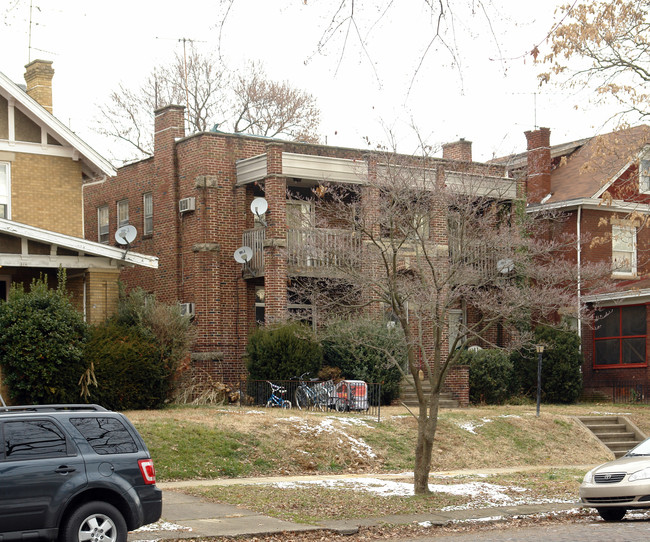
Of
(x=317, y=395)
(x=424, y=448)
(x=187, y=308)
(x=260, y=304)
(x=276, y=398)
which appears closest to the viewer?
(x=424, y=448)

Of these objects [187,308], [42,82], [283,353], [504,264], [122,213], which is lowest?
[283,353]

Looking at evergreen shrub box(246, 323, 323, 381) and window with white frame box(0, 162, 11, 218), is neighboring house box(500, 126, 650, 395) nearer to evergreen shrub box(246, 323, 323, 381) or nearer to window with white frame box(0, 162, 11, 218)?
evergreen shrub box(246, 323, 323, 381)

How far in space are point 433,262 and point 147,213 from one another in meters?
12.3

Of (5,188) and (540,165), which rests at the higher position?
(540,165)

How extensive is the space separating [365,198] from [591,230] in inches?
518

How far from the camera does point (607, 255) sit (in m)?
32.0

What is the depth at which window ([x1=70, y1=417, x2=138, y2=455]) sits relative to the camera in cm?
1003

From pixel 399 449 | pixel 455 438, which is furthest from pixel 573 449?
pixel 399 449

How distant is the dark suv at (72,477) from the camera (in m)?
9.32

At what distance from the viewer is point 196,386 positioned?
26.1 m

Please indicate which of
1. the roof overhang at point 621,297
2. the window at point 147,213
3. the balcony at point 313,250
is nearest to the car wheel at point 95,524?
the balcony at point 313,250

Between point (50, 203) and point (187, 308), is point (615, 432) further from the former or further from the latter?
point (50, 203)

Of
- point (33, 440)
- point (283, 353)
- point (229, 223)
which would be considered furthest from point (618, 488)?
point (229, 223)

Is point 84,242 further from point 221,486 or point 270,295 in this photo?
point 221,486
